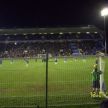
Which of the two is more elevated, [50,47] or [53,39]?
[53,39]

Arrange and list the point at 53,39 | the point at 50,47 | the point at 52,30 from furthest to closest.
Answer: the point at 53,39 → the point at 50,47 → the point at 52,30

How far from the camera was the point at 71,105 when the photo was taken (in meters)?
16.3

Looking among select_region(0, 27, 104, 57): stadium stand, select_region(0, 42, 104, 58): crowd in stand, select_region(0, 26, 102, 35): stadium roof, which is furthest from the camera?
select_region(0, 27, 104, 57): stadium stand

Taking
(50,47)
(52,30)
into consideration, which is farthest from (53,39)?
(52,30)

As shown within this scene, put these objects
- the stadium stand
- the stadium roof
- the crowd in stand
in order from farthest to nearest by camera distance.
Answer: the stadium stand < the crowd in stand < the stadium roof

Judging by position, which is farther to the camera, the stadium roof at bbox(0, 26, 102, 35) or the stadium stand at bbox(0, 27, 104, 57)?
the stadium stand at bbox(0, 27, 104, 57)

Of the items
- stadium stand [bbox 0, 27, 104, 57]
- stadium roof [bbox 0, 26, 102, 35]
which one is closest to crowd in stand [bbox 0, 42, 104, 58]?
stadium stand [bbox 0, 27, 104, 57]

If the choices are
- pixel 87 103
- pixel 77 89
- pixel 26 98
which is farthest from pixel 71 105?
pixel 77 89

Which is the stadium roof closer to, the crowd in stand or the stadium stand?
the stadium stand

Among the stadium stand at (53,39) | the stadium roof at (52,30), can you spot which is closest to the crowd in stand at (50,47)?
the stadium stand at (53,39)

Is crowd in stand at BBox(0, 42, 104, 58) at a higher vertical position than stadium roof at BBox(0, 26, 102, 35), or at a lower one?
lower

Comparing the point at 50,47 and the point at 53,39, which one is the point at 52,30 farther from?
the point at 53,39

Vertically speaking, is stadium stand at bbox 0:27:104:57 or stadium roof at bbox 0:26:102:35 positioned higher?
stadium roof at bbox 0:26:102:35

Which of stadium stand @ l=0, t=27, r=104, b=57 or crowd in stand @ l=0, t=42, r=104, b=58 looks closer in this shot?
crowd in stand @ l=0, t=42, r=104, b=58
